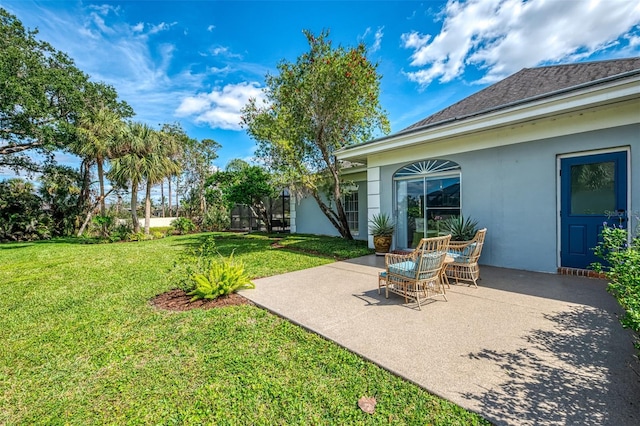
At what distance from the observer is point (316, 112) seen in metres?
9.24

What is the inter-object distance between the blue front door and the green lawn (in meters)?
5.37

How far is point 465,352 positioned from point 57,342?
15.7ft

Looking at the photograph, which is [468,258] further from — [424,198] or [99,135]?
[99,135]

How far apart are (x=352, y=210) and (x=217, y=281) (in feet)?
28.7

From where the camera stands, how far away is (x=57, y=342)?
3.28m

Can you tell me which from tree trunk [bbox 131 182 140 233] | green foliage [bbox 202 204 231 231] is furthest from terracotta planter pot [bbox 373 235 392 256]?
tree trunk [bbox 131 182 140 233]

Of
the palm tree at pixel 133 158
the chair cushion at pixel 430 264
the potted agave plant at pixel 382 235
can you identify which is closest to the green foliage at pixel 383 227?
the potted agave plant at pixel 382 235

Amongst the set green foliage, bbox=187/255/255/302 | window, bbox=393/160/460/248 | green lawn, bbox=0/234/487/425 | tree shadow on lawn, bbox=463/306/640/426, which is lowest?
green lawn, bbox=0/234/487/425

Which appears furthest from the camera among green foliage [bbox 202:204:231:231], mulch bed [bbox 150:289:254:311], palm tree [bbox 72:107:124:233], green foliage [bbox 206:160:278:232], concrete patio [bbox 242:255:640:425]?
green foliage [bbox 202:204:231:231]

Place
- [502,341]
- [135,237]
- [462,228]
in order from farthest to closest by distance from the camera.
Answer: [135,237] < [462,228] < [502,341]

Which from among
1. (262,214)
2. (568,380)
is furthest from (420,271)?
(262,214)

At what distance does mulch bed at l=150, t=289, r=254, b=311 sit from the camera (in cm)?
429

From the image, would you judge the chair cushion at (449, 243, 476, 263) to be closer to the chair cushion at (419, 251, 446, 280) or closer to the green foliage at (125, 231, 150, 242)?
the chair cushion at (419, 251, 446, 280)

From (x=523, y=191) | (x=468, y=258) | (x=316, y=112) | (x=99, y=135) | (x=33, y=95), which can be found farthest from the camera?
(x=99, y=135)
